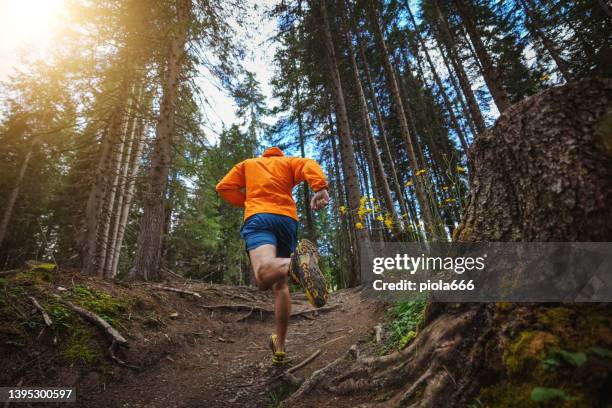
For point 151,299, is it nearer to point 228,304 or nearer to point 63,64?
point 228,304

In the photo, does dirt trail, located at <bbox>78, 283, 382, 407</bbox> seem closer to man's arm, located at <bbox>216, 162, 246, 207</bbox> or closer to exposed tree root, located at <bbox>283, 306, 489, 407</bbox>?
exposed tree root, located at <bbox>283, 306, 489, 407</bbox>

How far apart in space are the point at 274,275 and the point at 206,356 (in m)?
2.16

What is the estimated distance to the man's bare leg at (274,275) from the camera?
108 inches

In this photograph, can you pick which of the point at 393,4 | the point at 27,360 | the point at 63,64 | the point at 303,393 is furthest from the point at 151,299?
the point at 393,4

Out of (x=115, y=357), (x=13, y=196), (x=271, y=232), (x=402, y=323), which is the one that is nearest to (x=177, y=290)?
(x=115, y=357)

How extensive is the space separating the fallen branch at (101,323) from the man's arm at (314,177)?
268 cm

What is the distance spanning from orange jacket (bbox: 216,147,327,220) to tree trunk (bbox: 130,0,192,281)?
367cm

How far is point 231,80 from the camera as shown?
27.1 feet

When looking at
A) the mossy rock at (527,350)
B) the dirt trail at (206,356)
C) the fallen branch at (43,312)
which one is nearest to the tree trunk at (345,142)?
the dirt trail at (206,356)

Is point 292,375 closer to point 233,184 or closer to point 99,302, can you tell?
point 233,184

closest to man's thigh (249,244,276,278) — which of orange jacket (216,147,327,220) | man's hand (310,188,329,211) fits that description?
orange jacket (216,147,327,220)

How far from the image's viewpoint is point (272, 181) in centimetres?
320

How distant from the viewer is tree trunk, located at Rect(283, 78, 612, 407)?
142 centimetres

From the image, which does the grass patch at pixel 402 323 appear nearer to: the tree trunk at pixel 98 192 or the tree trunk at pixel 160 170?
the tree trunk at pixel 160 170
